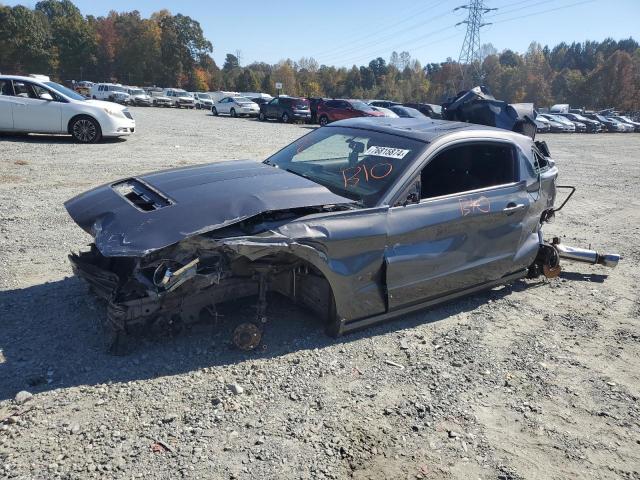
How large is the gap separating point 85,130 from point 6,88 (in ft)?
6.32

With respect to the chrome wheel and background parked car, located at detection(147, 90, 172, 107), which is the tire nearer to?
the chrome wheel

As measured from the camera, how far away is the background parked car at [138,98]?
41156 mm

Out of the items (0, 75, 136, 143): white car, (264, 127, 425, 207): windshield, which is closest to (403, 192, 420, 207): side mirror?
(264, 127, 425, 207): windshield

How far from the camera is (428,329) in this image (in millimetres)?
4133

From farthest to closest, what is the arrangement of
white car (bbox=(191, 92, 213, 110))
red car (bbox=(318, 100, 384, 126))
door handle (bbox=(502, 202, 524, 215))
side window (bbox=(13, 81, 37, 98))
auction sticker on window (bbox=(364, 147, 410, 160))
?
white car (bbox=(191, 92, 213, 110))
red car (bbox=(318, 100, 384, 126))
side window (bbox=(13, 81, 37, 98))
door handle (bbox=(502, 202, 524, 215))
auction sticker on window (bbox=(364, 147, 410, 160))

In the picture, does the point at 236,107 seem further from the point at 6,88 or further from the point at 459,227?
the point at 459,227

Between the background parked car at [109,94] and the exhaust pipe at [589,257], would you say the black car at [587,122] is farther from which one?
the exhaust pipe at [589,257]

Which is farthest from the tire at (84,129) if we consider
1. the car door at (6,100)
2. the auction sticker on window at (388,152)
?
the auction sticker on window at (388,152)

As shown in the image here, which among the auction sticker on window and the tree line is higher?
the tree line

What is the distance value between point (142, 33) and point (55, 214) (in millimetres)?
83393

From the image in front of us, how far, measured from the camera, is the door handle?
176 inches

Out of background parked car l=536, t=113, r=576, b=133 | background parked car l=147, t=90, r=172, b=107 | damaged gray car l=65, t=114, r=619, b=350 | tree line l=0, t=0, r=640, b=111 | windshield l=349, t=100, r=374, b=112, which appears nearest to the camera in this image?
damaged gray car l=65, t=114, r=619, b=350

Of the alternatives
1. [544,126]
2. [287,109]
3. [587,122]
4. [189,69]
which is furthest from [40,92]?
[189,69]

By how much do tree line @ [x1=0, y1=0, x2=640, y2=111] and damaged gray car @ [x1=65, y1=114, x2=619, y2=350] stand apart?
2361 inches
